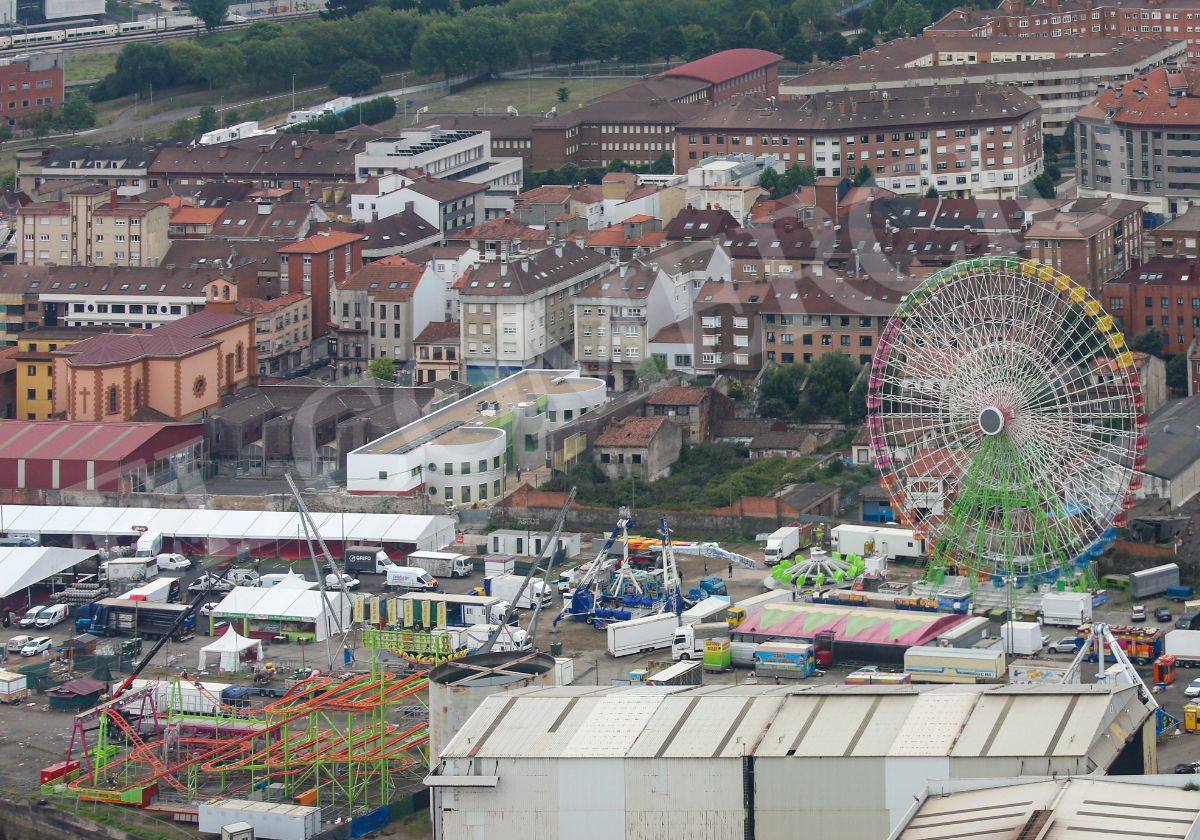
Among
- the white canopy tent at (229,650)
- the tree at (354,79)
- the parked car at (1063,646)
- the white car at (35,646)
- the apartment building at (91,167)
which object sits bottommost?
the white car at (35,646)

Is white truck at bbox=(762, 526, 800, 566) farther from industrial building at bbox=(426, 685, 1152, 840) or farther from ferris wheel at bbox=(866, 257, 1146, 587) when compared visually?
industrial building at bbox=(426, 685, 1152, 840)

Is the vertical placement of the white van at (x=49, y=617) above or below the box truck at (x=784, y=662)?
below

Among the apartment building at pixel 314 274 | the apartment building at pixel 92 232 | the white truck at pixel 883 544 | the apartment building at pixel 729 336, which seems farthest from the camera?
the apartment building at pixel 92 232

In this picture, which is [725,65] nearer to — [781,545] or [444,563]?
[781,545]

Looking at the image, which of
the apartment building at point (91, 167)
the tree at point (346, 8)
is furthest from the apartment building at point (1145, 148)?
the tree at point (346, 8)

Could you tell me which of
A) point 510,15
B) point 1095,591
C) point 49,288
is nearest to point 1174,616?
point 1095,591

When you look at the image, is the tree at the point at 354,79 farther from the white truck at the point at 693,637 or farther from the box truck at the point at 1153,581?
the white truck at the point at 693,637

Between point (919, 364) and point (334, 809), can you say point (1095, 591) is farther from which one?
point (334, 809)

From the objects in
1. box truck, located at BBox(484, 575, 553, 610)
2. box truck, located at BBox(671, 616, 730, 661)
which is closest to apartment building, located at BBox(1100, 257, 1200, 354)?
box truck, located at BBox(484, 575, 553, 610)
